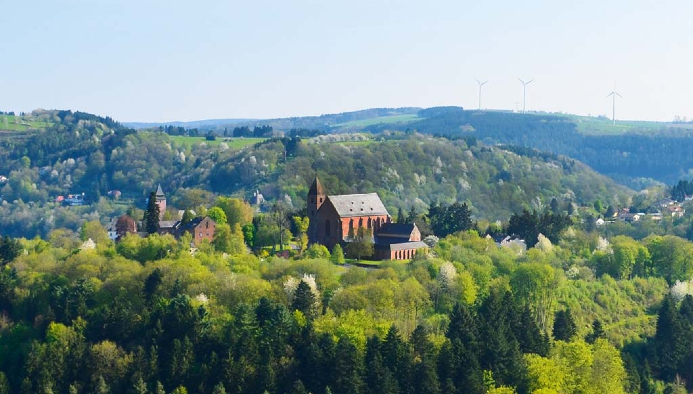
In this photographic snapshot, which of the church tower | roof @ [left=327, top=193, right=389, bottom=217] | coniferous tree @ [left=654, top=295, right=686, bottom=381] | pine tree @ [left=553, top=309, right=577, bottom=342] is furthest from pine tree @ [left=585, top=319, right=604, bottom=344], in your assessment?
the church tower

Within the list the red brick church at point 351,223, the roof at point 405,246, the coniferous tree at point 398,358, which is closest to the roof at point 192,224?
the red brick church at point 351,223

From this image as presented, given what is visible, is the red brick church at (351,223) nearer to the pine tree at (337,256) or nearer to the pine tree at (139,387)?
the pine tree at (337,256)

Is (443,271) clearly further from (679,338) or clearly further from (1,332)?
(1,332)

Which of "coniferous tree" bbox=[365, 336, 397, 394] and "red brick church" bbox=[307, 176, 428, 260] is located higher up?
"red brick church" bbox=[307, 176, 428, 260]

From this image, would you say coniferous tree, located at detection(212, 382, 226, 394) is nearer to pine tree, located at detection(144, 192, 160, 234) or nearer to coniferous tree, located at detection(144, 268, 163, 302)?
coniferous tree, located at detection(144, 268, 163, 302)

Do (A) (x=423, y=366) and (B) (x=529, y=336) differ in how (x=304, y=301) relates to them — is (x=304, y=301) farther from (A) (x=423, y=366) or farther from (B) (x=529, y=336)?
(B) (x=529, y=336)

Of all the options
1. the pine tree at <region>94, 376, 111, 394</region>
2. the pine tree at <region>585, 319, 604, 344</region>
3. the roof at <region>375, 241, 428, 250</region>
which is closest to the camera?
the pine tree at <region>94, 376, 111, 394</region>

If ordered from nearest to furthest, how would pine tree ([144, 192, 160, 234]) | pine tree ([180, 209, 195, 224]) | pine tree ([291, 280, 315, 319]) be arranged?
pine tree ([291, 280, 315, 319]), pine tree ([144, 192, 160, 234]), pine tree ([180, 209, 195, 224])

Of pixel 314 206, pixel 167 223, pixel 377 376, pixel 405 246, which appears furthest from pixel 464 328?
pixel 167 223
